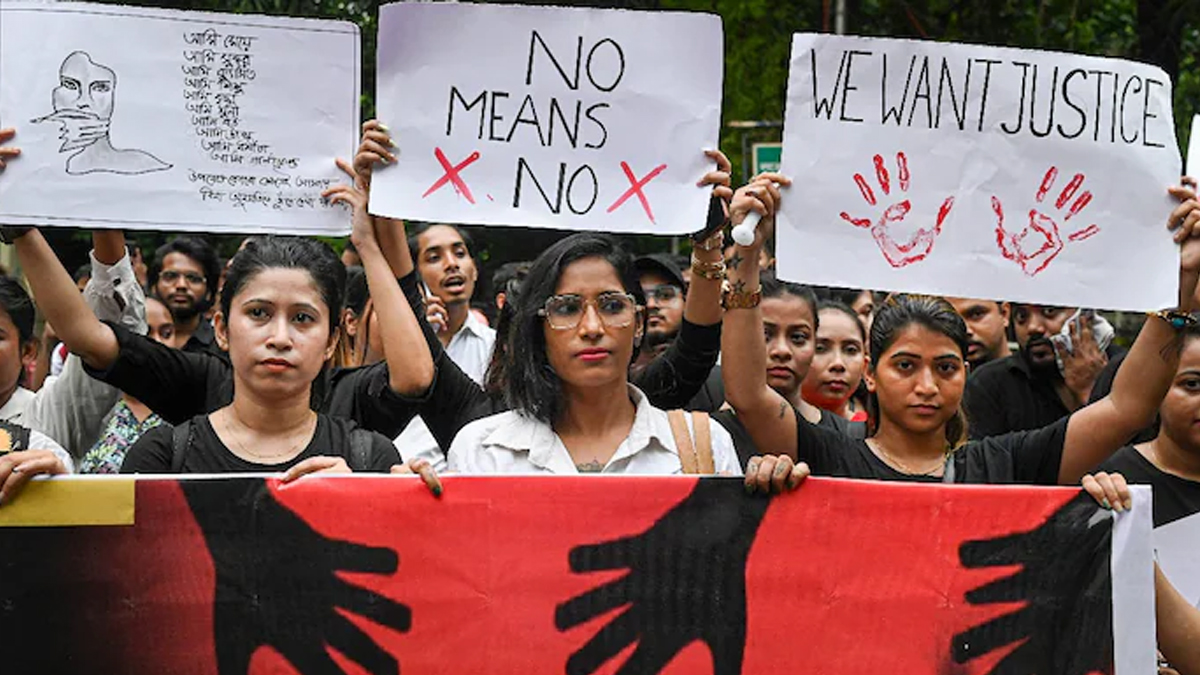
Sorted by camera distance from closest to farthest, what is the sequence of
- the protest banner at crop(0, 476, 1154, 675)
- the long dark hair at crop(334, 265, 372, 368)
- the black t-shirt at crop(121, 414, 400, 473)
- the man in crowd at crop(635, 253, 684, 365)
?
the protest banner at crop(0, 476, 1154, 675) < the black t-shirt at crop(121, 414, 400, 473) < the long dark hair at crop(334, 265, 372, 368) < the man in crowd at crop(635, 253, 684, 365)

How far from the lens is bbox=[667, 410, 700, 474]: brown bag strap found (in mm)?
3670

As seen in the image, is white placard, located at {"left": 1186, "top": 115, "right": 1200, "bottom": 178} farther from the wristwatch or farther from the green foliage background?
the green foliage background

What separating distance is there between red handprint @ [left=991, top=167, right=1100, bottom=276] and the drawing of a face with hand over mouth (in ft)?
6.44

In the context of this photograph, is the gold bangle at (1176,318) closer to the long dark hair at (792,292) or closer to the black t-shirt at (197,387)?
the long dark hair at (792,292)

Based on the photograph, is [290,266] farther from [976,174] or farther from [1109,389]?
[1109,389]

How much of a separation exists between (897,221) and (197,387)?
1796 mm

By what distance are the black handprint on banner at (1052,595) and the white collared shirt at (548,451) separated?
2.17 ft

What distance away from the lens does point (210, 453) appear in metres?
3.59

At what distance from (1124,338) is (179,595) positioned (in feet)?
37.3

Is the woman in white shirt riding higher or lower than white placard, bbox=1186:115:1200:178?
lower

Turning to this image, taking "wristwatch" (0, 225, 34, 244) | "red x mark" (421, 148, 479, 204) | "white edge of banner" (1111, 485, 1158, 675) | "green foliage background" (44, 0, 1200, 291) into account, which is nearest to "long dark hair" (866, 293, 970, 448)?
"white edge of banner" (1111, 485, 1158, 675)

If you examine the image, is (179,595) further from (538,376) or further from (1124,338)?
(1124,338)

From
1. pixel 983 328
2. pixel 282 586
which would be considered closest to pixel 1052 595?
pixel 282 586

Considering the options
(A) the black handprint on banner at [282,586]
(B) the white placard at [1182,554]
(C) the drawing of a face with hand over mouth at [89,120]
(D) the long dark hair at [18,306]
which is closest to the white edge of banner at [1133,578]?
(B) the white placard at [1182,554]
